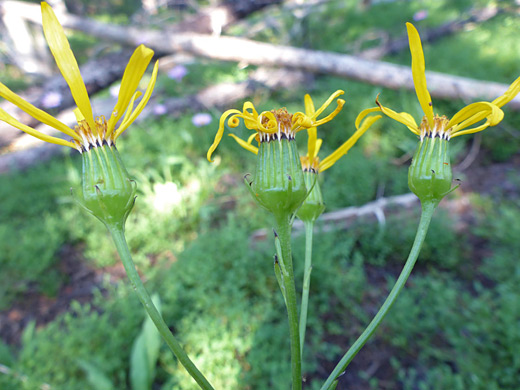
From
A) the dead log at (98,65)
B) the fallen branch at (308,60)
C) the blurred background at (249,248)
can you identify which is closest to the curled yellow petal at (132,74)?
the blurred background at (249,248)

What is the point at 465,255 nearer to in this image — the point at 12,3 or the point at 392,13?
the point at 12,3

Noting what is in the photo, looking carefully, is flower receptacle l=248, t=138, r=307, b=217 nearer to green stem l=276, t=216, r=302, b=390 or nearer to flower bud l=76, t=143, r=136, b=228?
green stem l=276, t=216, r=302, b=390

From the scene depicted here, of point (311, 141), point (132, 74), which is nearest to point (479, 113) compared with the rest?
point (311, 141)

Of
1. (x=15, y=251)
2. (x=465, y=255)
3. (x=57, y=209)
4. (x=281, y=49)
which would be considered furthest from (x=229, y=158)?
(x=465, y=255)

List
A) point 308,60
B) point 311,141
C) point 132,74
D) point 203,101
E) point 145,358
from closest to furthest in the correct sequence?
point 132,74 < point 311,141 < point 145,358 < point 308,60 < point 203,101

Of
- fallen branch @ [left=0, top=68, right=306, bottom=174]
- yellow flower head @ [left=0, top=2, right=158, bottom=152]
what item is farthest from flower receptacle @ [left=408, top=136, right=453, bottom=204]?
fallen branch @ [left=0, top=68, right=306, bottom=174]

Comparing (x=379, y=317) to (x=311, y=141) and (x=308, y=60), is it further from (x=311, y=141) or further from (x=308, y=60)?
(x=308, y=60)
